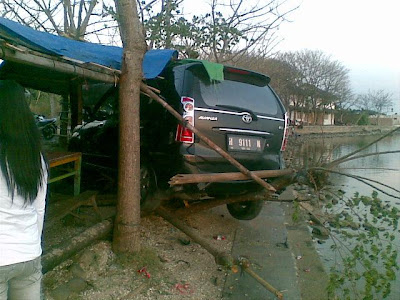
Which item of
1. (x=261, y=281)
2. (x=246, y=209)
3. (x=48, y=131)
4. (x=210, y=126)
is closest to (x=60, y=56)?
(x=210, y=126)

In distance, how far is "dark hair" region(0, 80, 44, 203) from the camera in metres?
2.04

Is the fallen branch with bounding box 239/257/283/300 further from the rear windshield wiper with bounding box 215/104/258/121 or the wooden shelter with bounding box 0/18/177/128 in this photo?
the wooden shelter with bounding box 0/18/177/128

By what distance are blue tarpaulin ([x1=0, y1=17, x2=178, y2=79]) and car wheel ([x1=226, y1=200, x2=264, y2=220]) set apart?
261 centimetres

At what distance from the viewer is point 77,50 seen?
179 inches

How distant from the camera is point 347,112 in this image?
55688mm

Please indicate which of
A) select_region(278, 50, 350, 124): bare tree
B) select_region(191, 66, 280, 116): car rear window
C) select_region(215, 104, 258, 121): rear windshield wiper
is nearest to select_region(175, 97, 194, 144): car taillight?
select_region(191, 66, 280, 116): car rear window

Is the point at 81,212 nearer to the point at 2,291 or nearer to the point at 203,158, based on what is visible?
the point at 203,158

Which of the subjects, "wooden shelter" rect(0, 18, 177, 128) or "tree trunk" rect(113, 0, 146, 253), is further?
"tree trunk" rect(113, 0, 146, 253)

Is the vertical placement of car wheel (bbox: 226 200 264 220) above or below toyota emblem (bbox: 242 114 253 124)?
below

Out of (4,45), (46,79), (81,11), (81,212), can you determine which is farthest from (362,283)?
(81,11)

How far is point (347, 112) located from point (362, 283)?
2140 inches

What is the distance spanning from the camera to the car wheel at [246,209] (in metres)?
6.08

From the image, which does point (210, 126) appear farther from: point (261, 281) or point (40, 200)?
point (40, 200)

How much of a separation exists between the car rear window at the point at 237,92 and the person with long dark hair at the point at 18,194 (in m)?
2.75
